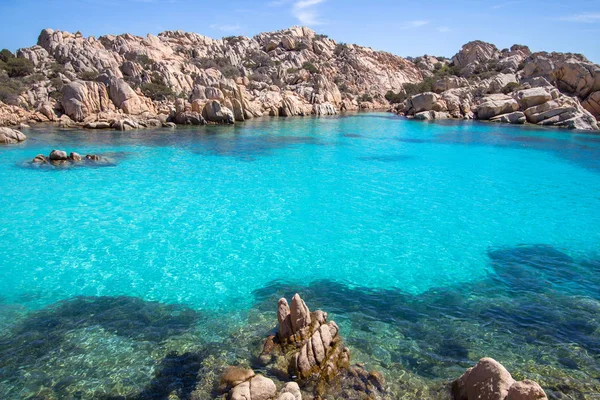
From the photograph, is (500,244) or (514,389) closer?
(514,389)

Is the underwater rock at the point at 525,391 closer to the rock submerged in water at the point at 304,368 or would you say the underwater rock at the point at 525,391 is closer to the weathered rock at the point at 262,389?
the rock submerged in water at the point at 304,368

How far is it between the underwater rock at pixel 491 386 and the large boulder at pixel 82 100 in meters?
50.8

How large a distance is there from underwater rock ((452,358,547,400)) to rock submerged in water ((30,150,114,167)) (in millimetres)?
27087

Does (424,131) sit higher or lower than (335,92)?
lower

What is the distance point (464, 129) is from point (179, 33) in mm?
72153

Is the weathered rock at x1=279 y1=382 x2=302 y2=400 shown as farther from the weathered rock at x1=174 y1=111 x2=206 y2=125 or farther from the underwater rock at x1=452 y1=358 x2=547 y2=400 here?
the weathered rock at x1=174 y1=111 x2=206 y2=125

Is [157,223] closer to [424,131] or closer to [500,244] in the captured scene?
[500,244]

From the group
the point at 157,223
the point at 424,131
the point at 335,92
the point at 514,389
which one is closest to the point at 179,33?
the point at 335,92

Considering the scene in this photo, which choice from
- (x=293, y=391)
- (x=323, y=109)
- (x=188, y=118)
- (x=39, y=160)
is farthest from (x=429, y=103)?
(x=293, y=391)

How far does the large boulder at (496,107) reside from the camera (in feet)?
215

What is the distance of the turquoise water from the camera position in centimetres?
917

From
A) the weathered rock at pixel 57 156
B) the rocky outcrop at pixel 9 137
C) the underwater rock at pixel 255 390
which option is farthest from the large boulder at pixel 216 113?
the underwater rock at pixel 255 390

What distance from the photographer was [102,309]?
10.9 m

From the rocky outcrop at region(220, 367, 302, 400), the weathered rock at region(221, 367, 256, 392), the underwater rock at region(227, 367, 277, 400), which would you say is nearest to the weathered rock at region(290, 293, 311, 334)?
the weathered rock at region(221, 367, 256, 392)
